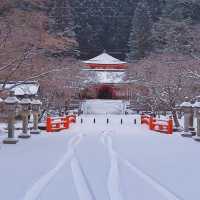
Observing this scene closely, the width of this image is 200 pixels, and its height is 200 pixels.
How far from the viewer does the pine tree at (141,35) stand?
6494 centimetres

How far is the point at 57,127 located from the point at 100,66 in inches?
1978

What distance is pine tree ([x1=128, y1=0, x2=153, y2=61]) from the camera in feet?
213

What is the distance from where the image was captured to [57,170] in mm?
8352

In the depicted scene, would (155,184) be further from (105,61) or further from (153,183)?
(105,61)

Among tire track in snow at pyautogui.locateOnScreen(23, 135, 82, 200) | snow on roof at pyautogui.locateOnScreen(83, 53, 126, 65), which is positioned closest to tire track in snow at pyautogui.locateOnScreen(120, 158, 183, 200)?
tire track in snow at pyautogui.locateOnScreen(23, 135, 82, 200)

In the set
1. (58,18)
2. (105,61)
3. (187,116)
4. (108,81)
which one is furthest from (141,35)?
(187,116)

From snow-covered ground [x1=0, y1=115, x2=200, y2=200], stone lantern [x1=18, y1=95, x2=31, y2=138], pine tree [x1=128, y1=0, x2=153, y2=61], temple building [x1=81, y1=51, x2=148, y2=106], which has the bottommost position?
snow-covered ground [x1=0, y1=115, x2=200, y2=200]

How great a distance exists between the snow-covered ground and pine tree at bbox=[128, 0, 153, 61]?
175 ft

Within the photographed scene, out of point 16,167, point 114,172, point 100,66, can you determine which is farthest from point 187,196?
point 100,66

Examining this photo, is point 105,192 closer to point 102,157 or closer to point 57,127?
point 102,157

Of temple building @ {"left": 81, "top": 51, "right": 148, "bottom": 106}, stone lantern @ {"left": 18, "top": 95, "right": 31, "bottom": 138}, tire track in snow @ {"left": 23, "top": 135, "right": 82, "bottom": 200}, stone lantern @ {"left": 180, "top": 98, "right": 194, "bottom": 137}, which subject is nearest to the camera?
tire track in snow @ {"left": 23, "top": 135, "right": 82, "bottom": 200}

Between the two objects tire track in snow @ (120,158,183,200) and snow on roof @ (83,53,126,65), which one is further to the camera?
snow on roof @ (83,53,126,65)

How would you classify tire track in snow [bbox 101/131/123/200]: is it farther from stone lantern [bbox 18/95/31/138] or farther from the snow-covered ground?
stone lantern [bbox 18/95/31/138]

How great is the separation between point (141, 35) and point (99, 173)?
195 ft
